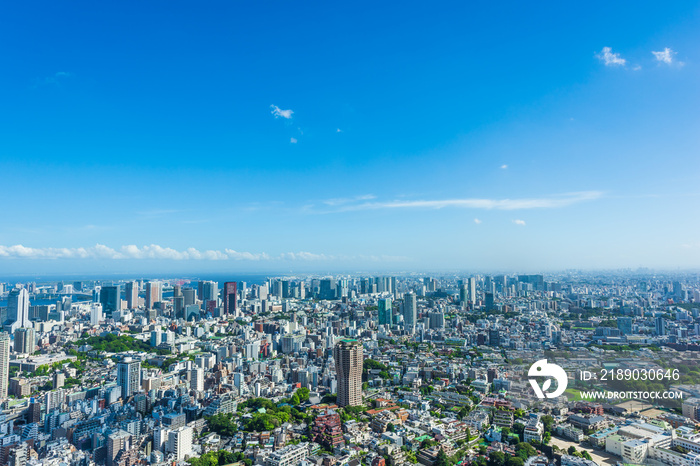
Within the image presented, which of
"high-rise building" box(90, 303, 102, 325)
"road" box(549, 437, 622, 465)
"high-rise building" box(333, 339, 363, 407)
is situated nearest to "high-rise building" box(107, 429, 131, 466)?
"high-rise building" box(333, 339, 363, 407)

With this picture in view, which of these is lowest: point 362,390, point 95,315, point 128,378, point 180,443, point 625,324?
point 362,390

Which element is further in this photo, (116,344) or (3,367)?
(116,344)

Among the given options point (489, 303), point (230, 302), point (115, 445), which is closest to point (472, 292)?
point (489, 303)

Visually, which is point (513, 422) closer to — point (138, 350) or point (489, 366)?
point (489, 366)

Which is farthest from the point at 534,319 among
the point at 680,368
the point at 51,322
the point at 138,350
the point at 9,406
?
the point at 51,322

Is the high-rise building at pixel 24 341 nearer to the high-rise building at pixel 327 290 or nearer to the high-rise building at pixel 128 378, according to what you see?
the high-rise building at pixel 128 378

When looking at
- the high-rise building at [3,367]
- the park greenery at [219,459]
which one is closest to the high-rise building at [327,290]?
the high-rise building at [3,367]

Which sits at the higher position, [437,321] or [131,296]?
[131,296]

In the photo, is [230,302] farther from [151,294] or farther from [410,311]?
[410,311]
